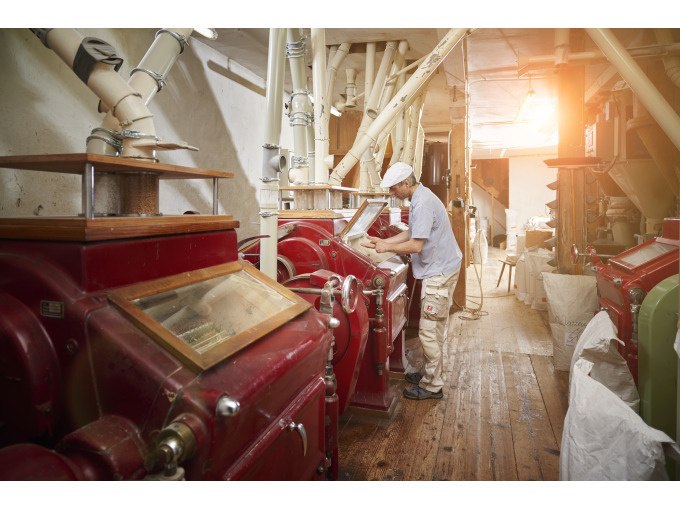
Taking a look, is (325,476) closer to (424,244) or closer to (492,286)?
(424,244)

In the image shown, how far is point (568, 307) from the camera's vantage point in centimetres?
373

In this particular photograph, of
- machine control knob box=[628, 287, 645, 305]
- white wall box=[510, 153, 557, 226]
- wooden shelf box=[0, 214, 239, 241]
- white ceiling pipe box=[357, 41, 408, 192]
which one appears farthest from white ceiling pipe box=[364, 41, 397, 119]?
white wall box=[510, 153, 557, 226]

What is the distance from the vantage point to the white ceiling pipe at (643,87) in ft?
10.1

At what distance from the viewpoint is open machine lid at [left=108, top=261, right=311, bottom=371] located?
4.05 feet

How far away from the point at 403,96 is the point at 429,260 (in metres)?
1.45

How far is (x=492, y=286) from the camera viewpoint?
8148 millimetres

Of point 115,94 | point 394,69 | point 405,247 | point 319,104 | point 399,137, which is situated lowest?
point 405,247

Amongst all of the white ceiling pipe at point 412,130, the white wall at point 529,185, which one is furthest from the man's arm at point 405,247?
the white wall at point 529,185

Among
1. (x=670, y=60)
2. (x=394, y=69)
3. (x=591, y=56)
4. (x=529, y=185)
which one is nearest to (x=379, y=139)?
(x=394, y=69)

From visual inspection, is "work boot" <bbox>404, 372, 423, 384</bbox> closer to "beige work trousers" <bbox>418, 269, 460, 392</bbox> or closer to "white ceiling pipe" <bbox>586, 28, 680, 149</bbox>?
"beige work trousers" <bbox>418, 269, 460, 392</bbox>

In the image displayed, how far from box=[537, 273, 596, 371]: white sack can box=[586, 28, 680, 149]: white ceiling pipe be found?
1.23m

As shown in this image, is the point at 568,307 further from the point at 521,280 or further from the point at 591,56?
the point at 521,280

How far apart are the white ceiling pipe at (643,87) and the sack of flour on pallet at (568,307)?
1231mm

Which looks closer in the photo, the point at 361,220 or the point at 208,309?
the point at 208,309
